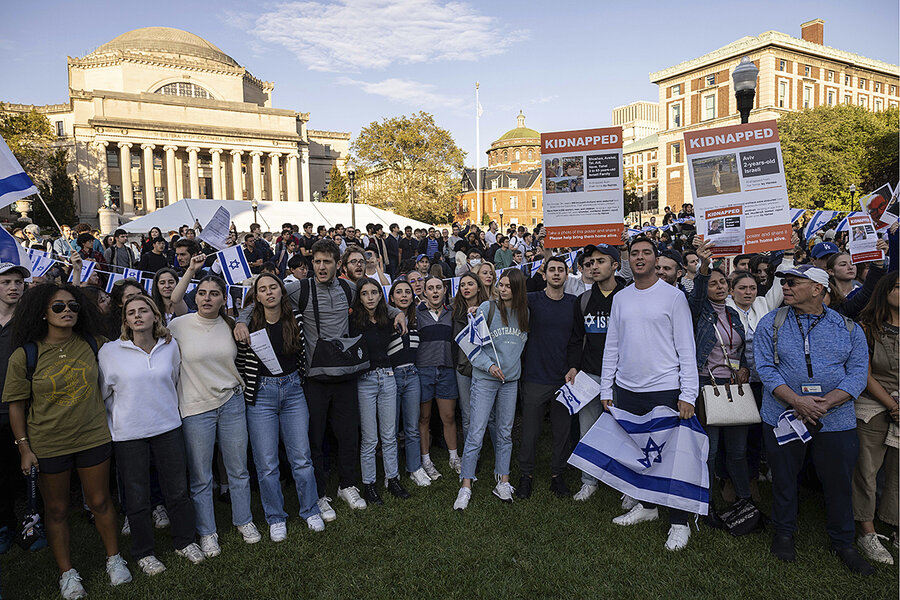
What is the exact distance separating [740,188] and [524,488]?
3874 millimetres

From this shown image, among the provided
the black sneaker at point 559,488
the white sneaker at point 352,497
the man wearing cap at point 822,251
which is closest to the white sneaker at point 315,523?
the white sneaker at point 352,497

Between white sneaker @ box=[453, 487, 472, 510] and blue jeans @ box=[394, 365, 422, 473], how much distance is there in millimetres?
773

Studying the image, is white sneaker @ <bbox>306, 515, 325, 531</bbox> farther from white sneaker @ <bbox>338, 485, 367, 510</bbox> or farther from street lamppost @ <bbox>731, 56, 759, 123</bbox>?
street lamppost @ <bbox>731, 56, 759, 123</bbox>

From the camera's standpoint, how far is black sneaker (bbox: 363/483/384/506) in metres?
5.56

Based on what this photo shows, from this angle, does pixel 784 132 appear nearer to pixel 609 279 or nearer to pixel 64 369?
pixel 609 279

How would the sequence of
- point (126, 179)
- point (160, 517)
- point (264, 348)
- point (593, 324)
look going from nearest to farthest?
point (264, 348) < point (160, 517) < point (593, 324) < point (126, 179)

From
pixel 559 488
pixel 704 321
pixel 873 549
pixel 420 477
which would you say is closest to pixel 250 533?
pixel 420 477

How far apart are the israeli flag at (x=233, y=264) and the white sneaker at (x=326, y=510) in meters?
3.85

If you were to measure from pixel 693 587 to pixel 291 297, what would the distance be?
3.98 metres

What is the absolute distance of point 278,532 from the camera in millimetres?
4906

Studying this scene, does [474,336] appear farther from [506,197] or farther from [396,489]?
[506,197]

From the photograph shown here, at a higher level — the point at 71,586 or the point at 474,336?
the point at 474,336

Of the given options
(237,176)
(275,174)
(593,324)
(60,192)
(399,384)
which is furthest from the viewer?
(275,174)

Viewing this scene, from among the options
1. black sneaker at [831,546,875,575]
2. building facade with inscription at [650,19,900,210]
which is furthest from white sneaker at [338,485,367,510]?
building facade with inscription at [650,19,900,210]
